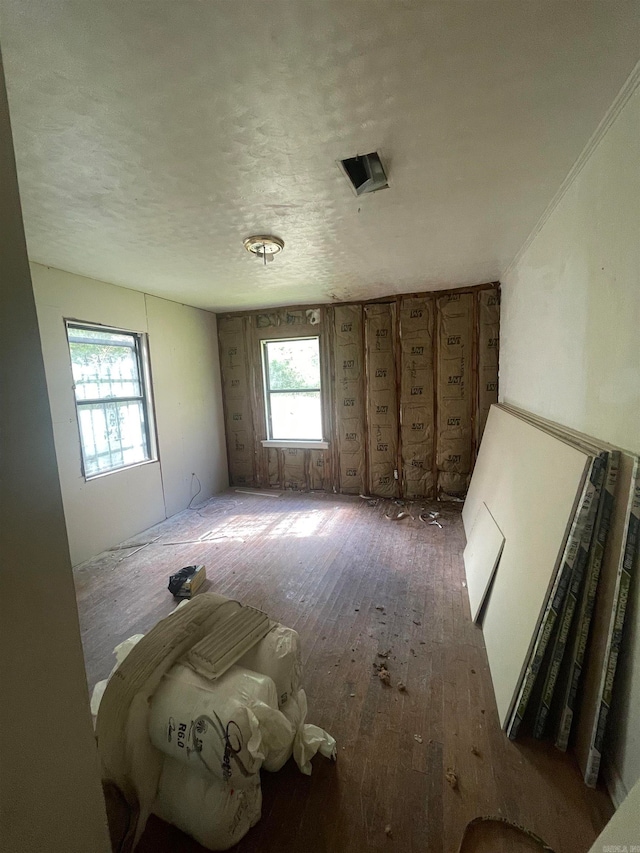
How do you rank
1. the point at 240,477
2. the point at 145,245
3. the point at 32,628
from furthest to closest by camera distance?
the point at 240,477 → the point at 145,245 → the point at 32,628

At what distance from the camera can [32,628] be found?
0.70 metres

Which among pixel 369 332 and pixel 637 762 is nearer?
pixel 637 762

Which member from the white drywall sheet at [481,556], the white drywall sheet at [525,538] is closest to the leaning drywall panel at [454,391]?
the white drywall sheet at [481,556]

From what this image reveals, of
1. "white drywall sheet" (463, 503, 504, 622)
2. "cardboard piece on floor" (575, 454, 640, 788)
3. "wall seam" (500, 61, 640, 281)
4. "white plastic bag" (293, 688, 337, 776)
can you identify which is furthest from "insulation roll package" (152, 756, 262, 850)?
"wall seam" (500, 61, 640, 281)

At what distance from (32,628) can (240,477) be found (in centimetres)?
478

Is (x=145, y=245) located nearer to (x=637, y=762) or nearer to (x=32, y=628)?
(x=32, y=628)

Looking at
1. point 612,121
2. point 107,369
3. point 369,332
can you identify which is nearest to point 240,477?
point 107,369

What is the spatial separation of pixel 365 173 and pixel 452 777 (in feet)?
8.95

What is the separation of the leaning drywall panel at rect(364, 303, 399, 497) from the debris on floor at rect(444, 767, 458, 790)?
3.31m

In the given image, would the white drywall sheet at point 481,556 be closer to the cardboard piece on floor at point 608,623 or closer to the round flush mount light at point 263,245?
the cardboard piece on floor at point 608,623

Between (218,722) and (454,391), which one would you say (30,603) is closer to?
(218,722)

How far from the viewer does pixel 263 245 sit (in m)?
2.49

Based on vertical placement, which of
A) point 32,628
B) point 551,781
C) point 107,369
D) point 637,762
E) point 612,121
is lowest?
point 551,781

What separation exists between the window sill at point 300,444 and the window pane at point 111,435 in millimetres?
1717
